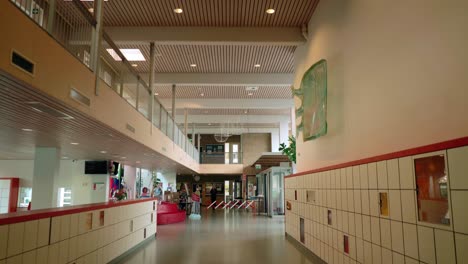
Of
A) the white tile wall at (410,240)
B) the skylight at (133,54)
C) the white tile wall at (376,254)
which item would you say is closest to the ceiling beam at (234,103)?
the skylight at (133,54)

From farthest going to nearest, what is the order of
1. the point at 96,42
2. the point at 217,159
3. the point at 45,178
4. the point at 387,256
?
1. the point at 217,159
2. the point at 45,178
3. the point at 96,42
4. the point at 387,256

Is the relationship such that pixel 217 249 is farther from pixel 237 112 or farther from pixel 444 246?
pixel 237 112

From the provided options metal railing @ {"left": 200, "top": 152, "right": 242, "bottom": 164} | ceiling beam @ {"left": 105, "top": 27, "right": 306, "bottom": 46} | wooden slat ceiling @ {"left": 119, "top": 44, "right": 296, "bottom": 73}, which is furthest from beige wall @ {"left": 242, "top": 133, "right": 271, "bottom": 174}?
ceiling beam @ {"left": 105, "top": 27, "right": 306, "bottom": 46}

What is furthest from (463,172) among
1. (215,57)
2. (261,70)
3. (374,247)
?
(261,70)

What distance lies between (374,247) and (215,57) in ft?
28.7

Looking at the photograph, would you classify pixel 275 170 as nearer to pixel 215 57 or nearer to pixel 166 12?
pixel 215 57

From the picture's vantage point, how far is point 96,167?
14.6 metres

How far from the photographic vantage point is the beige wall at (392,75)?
3627 millimetres

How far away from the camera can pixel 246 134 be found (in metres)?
31.0

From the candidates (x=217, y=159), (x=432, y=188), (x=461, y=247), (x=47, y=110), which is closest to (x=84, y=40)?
(x=47, y=110)

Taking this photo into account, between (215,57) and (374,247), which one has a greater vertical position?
(215,57)

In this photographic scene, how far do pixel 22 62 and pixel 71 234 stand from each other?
2817mm

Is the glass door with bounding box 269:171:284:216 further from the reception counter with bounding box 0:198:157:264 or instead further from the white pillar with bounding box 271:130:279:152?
the reception counter with bounding box 0:198:157:264

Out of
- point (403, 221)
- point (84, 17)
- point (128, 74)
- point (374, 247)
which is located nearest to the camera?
point (403, 221)
